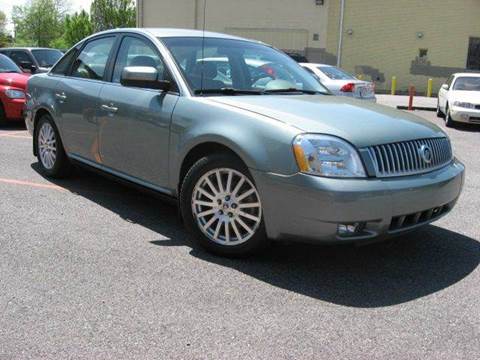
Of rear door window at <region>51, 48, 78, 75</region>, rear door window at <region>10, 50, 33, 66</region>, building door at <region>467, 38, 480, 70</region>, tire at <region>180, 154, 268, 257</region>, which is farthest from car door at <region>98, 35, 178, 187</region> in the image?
building door at <region>467, 38, 480, 70</region>

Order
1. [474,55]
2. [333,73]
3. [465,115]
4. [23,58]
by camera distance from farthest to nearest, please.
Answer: [474,55], [23,58], [333,73], [465,115]

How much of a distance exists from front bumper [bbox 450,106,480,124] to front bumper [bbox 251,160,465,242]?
34.1 ft

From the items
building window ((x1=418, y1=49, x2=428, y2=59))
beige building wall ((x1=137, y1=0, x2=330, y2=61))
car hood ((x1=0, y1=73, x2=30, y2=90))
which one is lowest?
car hood ((x1=0, y1=73, x2=30, y2=90))

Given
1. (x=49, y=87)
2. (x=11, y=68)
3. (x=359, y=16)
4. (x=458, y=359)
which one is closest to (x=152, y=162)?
(x=49, y=87)

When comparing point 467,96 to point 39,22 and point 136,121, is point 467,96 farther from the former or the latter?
point 39,22

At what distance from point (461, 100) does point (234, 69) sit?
34.1 feet

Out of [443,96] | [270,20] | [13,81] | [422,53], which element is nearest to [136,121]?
[13,81]

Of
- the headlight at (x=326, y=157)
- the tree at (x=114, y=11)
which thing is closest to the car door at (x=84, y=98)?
the headlight at (x=326, y=157)

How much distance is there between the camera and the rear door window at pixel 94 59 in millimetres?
5466

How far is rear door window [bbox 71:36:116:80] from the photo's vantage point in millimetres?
5466

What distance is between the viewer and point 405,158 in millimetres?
3848

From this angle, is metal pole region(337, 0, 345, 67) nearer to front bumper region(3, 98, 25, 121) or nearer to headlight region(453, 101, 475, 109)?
headlight region(453, 101, 475, 109)

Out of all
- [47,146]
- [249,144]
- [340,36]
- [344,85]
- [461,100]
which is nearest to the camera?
[249,144]

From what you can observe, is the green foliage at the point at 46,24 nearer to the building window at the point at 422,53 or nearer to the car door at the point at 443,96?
the building window at the point at 422,53
